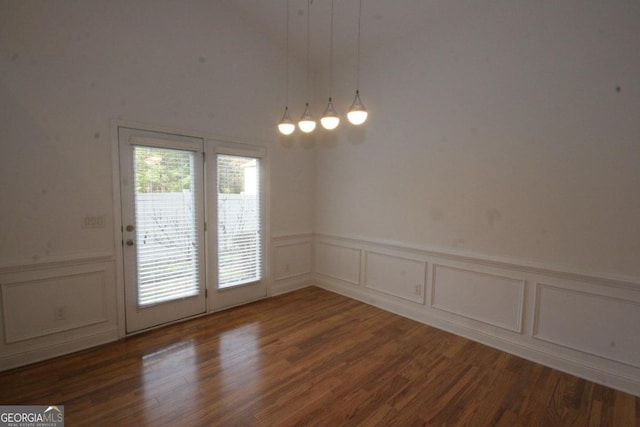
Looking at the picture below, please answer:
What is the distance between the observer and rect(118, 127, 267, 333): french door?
332 centimetres

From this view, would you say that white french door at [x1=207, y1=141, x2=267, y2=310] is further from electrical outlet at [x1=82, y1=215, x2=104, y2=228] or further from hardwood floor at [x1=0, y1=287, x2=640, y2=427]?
electrical outlet at [x1=82, y1=215, x2=104, y2=228]

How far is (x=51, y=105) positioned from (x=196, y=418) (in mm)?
2997

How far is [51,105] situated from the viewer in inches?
110

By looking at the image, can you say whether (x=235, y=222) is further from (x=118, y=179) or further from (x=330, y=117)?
(x=330, y=117)

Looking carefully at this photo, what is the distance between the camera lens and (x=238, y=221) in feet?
13.8

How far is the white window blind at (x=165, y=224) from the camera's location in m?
3.36

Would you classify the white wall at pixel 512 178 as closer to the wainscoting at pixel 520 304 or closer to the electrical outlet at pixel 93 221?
the wainscoting at pixel 520 304

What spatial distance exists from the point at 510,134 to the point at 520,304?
171 centimetres

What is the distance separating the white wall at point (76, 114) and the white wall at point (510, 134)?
2254 mm

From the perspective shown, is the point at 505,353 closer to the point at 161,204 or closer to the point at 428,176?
the point at 428,176

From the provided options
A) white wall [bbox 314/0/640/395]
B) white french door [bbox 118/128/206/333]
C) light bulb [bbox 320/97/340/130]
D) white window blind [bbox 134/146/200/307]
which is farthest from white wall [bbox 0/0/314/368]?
white wall [bbox 314/0/640/395]

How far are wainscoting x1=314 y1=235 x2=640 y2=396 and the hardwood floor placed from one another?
0.57ft

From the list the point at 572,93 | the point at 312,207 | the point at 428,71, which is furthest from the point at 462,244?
the point at 312,207

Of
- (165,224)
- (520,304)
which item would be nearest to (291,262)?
(165,224)
